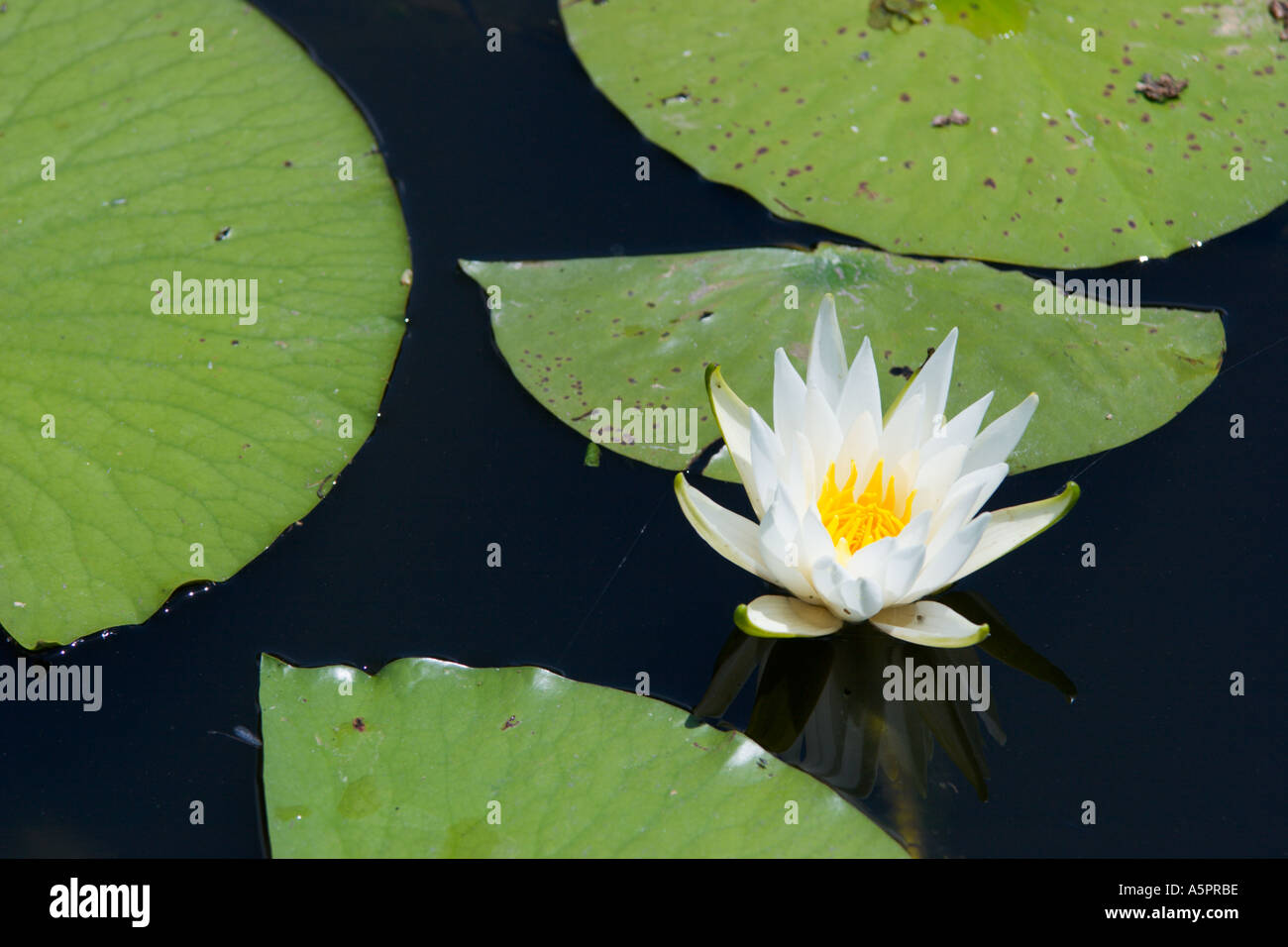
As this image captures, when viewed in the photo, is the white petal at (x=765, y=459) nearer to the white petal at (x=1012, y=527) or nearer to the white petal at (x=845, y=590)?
the white petal at (x=845, y=590)

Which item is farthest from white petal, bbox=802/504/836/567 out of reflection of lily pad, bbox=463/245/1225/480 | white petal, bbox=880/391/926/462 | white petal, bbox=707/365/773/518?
reflection of lily pad, bbox=463/245/1225/480

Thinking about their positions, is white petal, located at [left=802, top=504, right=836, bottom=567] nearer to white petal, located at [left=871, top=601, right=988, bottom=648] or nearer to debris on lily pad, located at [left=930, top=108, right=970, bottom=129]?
white petal, located at [left=871, top=601, right=988, bottom=648]

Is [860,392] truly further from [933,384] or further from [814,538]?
[814,538]

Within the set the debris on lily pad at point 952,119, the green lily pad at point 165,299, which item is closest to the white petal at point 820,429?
the green lily pad at point 165,299

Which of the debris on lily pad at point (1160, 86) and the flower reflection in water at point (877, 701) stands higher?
the debris on lily pad at point (1160, 86)
